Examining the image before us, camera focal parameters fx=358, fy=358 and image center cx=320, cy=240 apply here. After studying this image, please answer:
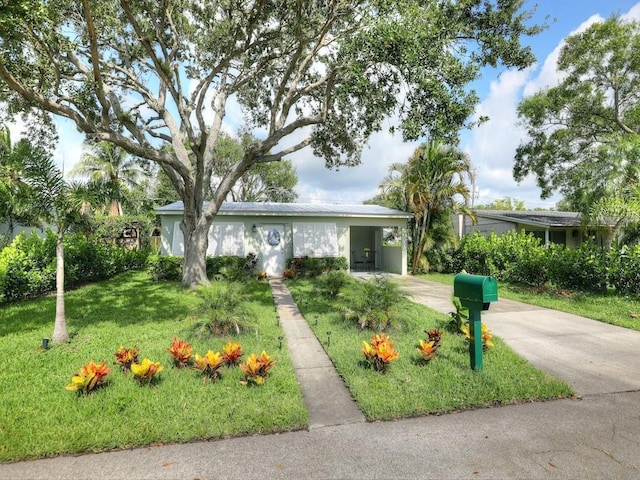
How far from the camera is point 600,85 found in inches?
568

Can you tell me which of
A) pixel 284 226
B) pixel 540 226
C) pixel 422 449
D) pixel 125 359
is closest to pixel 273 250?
pixel 284 226

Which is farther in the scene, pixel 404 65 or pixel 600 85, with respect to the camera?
pixel 600 85

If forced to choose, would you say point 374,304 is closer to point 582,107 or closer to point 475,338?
point 475,338

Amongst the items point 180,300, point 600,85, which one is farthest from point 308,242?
point 600,85

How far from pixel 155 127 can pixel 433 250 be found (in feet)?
37.4

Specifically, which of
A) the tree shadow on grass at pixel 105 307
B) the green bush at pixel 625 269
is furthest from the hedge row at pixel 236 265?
the green bush at pixel 625 269

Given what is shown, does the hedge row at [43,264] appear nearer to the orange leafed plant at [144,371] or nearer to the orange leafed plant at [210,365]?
the orange leafed plant at [144,371]

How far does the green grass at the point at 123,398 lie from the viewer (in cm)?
284

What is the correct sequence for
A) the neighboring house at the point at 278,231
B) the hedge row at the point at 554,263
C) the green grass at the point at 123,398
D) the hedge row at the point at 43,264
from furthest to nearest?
1. the neighboring house at the point at 278,231
2. the hedge row at the point at 554,263
3. the hedge row at the point at 43,264
4. the green grass at the point at 123,398

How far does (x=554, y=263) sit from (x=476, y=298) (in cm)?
759

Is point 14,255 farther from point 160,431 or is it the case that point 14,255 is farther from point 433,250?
point 433,250

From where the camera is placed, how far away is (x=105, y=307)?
7664 millimetres

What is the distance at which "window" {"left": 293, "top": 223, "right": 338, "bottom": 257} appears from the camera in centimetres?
1402

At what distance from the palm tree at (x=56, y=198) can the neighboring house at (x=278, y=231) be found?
25.2 feet
